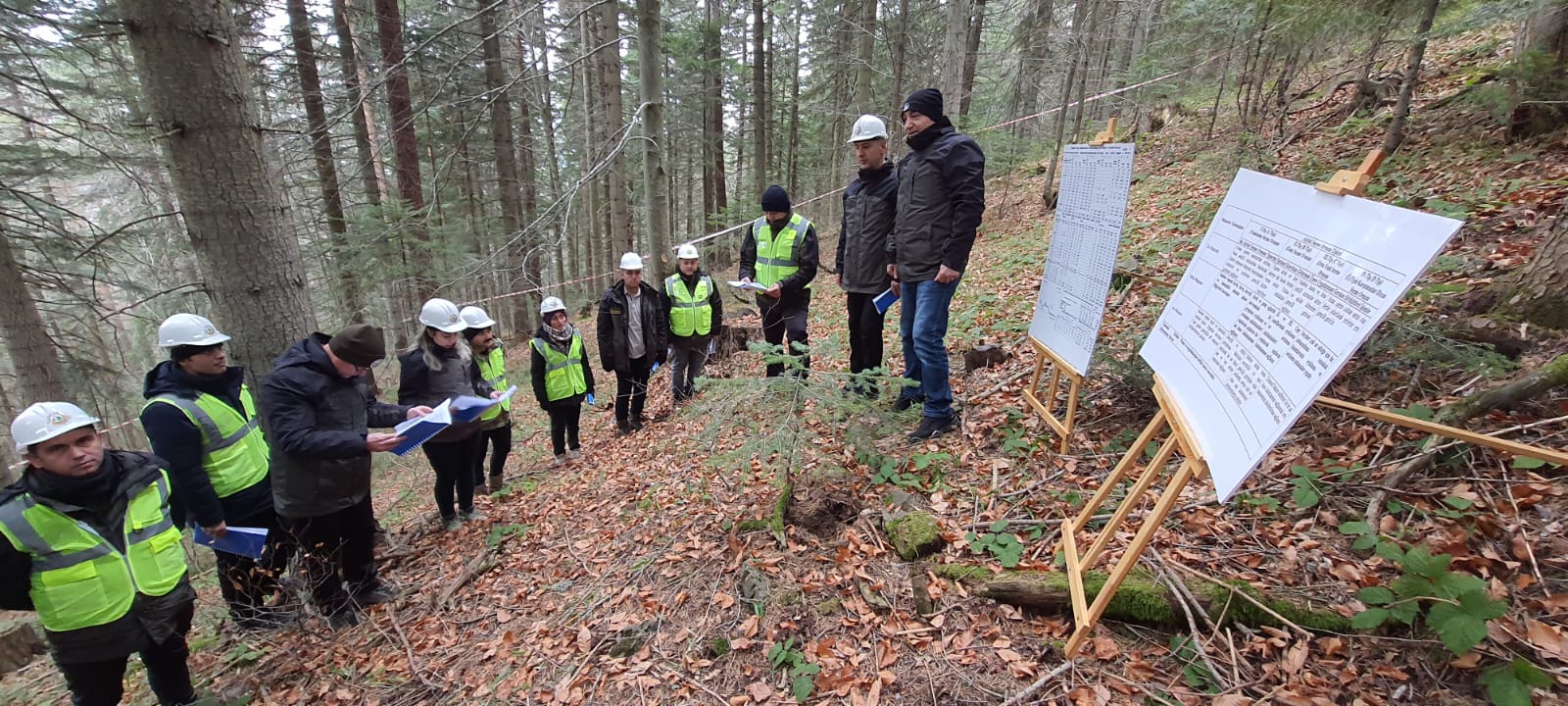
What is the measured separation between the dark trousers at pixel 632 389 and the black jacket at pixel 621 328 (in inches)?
3.0

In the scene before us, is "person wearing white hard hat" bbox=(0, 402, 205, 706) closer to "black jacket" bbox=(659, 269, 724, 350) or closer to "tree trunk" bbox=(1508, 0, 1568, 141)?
"black jacket" bbox=(659, 269, 724, 350)

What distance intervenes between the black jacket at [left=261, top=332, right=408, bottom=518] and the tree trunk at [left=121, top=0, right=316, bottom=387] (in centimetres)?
38

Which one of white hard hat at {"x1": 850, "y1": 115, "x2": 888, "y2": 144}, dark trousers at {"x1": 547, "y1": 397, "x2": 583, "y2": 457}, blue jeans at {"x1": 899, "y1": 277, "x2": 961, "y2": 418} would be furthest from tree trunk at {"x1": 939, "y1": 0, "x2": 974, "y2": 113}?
dark trousers at {"x1": 547, "y1": 397, "x2": 583, "y2": 457}

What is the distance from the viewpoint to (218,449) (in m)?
3.50

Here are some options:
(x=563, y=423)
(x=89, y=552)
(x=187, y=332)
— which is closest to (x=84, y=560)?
(x=89, y=552)

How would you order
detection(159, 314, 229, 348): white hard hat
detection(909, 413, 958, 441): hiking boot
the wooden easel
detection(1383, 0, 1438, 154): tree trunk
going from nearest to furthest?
detection(159, 314, 229, 348): white hard hat, the wooden easel, detection(1383, 0, 1438, 154): tree trunk, detection(909, 413, 958, 441): hiking boot

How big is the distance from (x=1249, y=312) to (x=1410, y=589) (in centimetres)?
120

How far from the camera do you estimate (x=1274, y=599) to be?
240 centimetres

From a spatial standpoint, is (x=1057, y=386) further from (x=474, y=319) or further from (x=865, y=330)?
(x=474, y=319)

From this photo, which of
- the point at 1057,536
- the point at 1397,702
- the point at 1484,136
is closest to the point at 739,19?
the point at 1484,136

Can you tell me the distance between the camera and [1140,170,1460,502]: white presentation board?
153 centimetres

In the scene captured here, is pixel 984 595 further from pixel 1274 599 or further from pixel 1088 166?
pixel 1088 166

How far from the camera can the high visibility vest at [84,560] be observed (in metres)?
2.62

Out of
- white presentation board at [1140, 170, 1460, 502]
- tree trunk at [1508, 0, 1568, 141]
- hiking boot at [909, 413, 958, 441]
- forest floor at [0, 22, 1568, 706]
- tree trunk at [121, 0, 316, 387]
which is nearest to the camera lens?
white presentation board at [1140, 170, 1460, 502]
